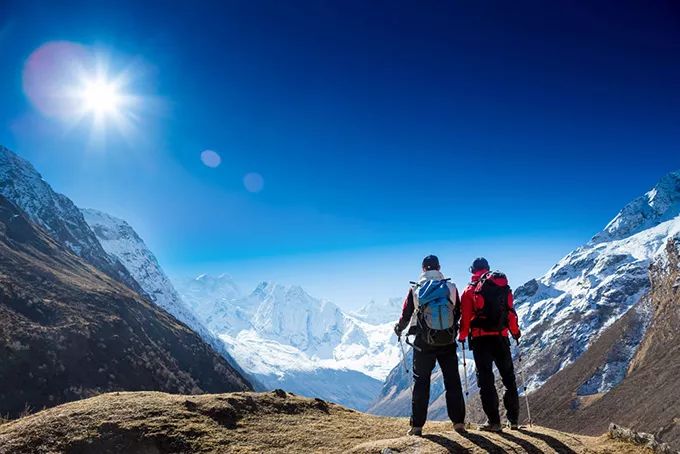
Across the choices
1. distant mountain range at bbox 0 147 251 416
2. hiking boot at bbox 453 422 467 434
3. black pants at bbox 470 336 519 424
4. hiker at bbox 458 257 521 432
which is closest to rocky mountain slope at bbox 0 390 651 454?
hiking boot at bbox 453 422 467 434

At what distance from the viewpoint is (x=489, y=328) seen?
12523 millimetres

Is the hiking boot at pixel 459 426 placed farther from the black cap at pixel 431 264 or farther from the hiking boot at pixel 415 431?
the black cap at pixel 431 264

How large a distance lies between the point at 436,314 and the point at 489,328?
1.60 metres

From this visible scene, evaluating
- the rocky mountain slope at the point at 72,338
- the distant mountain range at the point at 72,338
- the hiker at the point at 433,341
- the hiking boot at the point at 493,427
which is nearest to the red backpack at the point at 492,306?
the hiker at the point at 433,341

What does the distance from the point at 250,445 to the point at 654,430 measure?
472ft

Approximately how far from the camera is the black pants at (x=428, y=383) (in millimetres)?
12086

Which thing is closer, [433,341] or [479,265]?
[433,341]

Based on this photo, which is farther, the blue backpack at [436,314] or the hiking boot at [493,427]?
the hiking boot at [493,427]

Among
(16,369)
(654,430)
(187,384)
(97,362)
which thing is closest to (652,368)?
(654,430)

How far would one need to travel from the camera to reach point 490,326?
492 inches

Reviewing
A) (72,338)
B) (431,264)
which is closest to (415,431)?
(431,264)

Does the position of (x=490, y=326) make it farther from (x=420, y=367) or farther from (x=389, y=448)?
(x=389, y=448)

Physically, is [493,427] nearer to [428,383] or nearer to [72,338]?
[428,383]

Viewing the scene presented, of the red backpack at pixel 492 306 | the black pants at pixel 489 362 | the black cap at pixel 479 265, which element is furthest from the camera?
the black cap at pixel 479 265
